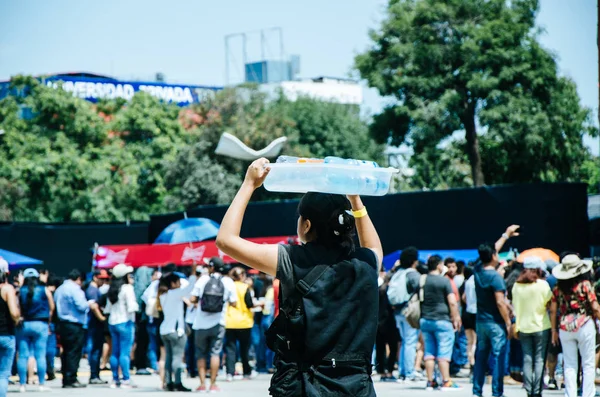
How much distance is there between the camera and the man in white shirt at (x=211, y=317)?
555 inches

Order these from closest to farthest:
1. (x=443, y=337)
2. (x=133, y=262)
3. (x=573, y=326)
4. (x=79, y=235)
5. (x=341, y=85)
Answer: (x=573, y=326)
(x=443, y=337)
(x=133, y=262)
(x=79, y=235)
(x=341, y=85)

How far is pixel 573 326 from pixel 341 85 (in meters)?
81.7

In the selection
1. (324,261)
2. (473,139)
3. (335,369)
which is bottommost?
(335,369)

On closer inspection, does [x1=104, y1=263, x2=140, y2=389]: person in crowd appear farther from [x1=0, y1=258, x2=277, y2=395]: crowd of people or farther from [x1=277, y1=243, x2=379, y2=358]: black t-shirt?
[x1=277, y1=243, x2=379, y2=358]: black t-shirt

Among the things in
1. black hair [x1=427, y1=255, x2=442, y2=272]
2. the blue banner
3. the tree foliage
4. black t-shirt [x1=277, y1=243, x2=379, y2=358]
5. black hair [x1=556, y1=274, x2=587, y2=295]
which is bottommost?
black hair [x1=556, y1=274, x2=587, y2=295]

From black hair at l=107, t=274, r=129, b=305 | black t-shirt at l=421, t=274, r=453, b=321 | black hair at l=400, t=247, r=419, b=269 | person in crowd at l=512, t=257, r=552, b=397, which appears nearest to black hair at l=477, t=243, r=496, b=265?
person in crowd at l=512, t=257, r=552, b=397

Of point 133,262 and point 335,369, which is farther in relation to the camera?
point 133,262

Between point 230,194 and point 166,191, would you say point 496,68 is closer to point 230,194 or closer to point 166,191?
point 230,194

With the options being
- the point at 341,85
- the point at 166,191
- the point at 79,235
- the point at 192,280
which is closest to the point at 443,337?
the point at 192,280

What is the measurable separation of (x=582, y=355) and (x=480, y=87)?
2495 cm

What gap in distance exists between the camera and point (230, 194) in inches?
1693

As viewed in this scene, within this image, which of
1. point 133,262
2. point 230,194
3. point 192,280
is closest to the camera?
point 192,280

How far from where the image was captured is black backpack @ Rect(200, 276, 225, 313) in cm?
1405

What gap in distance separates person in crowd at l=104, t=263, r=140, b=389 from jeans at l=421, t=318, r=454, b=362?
5.17m
